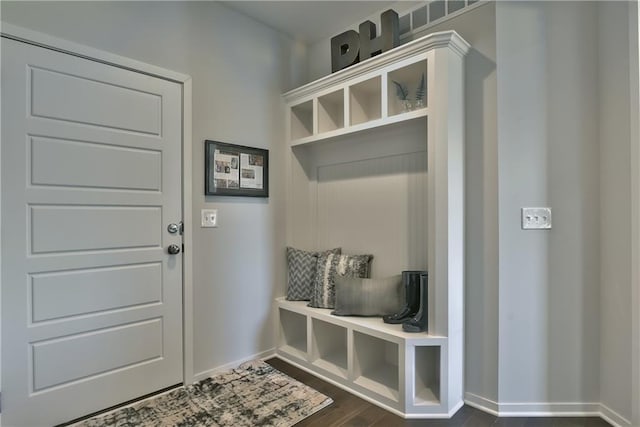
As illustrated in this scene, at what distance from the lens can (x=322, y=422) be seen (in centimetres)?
179

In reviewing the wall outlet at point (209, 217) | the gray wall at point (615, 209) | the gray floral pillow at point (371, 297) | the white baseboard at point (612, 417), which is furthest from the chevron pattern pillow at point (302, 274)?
the white baseboard at point (612, 417)

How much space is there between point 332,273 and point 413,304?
0.62 metres

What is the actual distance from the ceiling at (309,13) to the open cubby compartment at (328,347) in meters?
2.31

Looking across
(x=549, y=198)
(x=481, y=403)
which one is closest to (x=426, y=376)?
(x=481, y=403)

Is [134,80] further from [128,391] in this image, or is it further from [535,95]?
[535,95]

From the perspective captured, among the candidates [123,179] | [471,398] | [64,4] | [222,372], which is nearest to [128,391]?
[222,372]

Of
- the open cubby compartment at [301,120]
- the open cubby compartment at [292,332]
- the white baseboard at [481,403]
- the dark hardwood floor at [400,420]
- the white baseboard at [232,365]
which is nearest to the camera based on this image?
the dark hardwood floor at [400,420]

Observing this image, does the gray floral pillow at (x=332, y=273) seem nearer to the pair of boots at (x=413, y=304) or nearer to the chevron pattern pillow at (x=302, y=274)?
the chevron pattern pillow at (x=302, y=274)

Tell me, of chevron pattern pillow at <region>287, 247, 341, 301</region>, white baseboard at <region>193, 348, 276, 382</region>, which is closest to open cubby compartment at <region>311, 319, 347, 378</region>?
chevron pattern pillow at <region>287, 247, 341, 301</region>

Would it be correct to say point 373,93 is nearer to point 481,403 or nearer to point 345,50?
point 345,50

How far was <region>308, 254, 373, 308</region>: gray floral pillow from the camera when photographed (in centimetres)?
237

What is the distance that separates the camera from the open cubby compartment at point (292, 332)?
105 inches

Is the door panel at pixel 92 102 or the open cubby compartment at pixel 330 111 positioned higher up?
the open cubby compartment at pixel 330 111

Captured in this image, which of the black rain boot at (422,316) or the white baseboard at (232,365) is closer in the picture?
the black rain boot at (422,316)
